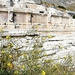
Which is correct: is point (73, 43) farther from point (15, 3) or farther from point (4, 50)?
point (15, 3)

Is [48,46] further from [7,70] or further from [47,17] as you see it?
[47,17]

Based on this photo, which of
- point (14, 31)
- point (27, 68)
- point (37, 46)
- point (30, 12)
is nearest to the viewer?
point (27, 68)

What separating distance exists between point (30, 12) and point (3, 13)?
6.72 feet

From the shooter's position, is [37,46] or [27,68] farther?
[37,46]

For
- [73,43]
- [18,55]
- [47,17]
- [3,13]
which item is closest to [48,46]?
[73,43]

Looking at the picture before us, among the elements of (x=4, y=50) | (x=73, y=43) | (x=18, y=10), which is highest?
A: (x=18, y=10)

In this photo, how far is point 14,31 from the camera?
9.85 m

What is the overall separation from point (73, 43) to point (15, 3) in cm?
1180

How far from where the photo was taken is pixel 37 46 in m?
4.72

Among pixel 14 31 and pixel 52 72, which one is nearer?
pixel 52 72

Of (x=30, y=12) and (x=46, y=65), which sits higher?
(x=30, y=12)

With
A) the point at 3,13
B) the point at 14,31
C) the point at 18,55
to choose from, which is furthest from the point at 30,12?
the point at 18,55

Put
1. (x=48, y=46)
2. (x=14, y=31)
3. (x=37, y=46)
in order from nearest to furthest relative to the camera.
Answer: (x=37, y=46), (x=48, y=46), (x=14, y=31)

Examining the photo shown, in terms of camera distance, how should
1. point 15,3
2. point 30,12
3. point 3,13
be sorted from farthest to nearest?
point 15,3 → point 30,12 → point 3,13
